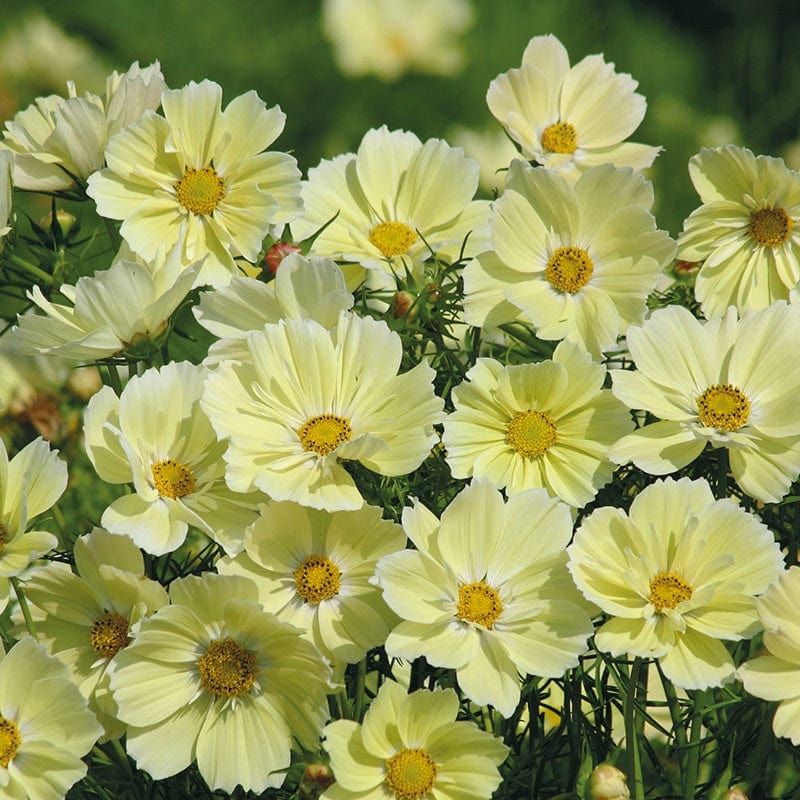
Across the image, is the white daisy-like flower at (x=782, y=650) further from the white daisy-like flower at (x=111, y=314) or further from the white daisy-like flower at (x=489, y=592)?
the white daisy-like flower at (x=111, y=314)

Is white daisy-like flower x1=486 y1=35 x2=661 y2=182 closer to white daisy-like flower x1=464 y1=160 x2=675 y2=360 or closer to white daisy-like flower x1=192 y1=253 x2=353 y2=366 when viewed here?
white daisy-like flower x1=464 y1=160 x2=675 y2=360

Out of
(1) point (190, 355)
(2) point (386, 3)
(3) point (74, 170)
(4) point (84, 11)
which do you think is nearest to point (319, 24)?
(2) point (386, 3)

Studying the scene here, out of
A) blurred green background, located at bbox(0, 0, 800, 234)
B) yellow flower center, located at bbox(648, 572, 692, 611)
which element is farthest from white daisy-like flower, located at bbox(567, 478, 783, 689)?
blurred green background, located at bbox(0, 0, 800, 234)

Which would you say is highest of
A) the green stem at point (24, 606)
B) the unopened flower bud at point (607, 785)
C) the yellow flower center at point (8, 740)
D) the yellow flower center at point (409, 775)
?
the green stem at point (24, 606)

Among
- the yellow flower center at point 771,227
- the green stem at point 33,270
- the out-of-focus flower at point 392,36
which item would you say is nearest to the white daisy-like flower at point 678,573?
the yellow flower center at point 771,227

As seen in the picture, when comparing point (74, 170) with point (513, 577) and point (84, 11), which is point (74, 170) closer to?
point (513, 577)

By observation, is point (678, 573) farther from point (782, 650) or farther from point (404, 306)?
point (404, 306)
